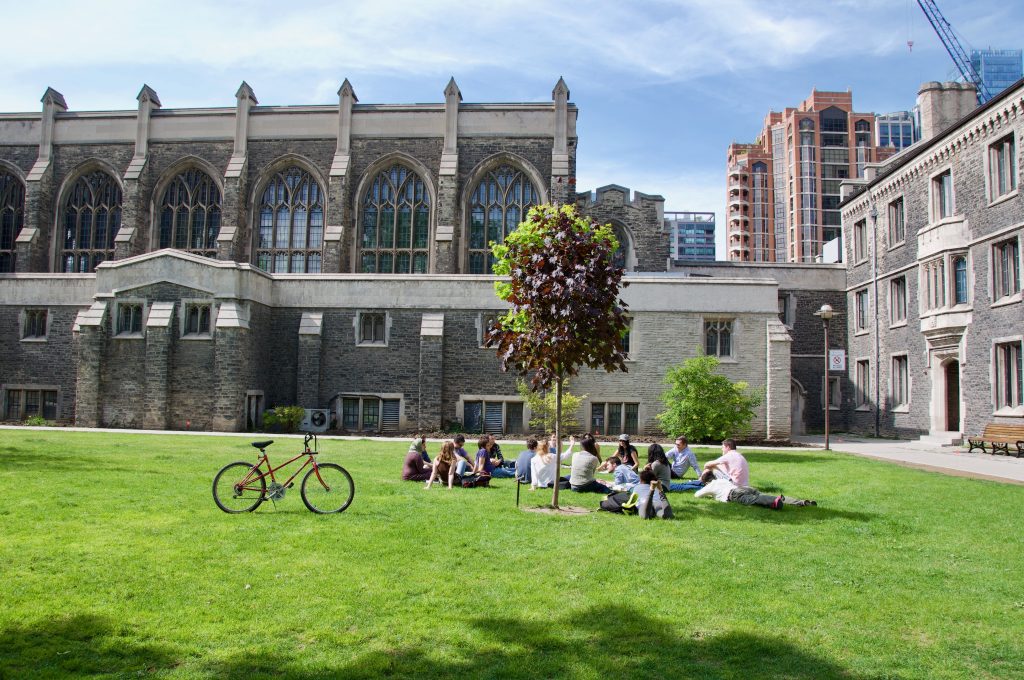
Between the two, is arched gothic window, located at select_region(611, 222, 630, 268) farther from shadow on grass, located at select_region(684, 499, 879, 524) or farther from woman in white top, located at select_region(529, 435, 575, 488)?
shadow on grass, located at select_region(684, 499, 879, 524)

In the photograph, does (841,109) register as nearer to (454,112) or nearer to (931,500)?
(454,112)

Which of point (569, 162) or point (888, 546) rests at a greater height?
point (569, 162)

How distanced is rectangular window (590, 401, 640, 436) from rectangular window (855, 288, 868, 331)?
12.9 m

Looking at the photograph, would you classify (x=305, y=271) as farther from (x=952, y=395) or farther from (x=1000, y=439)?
(x=1000, y=439)

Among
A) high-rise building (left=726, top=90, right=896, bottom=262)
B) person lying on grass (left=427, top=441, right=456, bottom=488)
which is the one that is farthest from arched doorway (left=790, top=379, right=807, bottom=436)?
high-rise building (left=726, top=90, right=896, bottom=262)

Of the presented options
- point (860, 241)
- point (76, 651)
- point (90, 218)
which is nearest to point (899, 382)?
point (860, 241)

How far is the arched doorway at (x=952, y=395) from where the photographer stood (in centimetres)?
2683

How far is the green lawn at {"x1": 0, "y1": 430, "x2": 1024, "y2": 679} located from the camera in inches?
206

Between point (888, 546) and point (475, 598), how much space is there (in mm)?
5220

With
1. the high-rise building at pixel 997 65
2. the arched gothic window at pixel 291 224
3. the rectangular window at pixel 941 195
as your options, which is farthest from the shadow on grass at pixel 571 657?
the high-rise building at pixel 997 65

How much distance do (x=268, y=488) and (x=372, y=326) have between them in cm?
1811

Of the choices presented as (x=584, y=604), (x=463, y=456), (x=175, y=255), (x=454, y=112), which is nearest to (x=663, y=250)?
(x=454, y=112)

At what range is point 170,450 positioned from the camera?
1775cm

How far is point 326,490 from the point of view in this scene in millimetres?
10125
